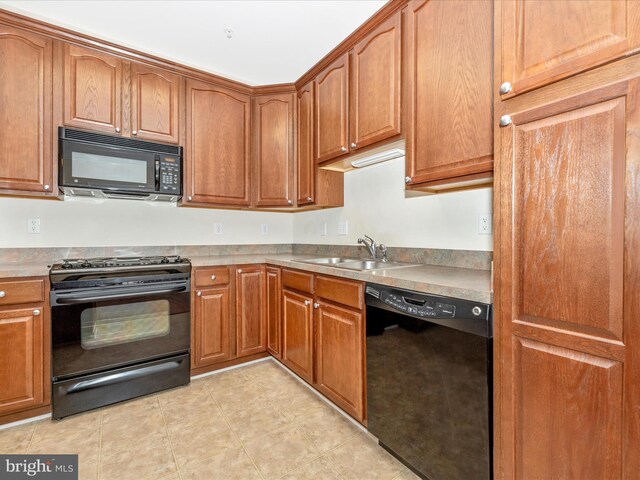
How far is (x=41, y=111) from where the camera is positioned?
2.02m

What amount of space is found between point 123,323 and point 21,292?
0.55m

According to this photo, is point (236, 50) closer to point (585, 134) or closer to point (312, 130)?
point (312, 130)

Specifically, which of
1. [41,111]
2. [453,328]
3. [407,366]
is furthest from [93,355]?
[453,328]

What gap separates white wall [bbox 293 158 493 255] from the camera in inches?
71.0

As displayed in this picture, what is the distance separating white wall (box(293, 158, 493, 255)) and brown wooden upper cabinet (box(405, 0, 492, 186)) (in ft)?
1.16

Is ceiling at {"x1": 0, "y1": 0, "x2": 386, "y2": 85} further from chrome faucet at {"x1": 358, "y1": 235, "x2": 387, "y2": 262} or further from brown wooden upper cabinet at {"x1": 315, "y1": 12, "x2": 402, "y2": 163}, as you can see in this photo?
chrome faucet at {"x1": 358, "y1": 235, "x2": 387, "y2": 262}

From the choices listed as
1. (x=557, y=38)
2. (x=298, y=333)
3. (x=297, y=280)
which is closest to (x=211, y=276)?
(x=297, y=280)

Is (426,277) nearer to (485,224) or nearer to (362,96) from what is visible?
(485,224)

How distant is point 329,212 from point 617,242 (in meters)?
2.16

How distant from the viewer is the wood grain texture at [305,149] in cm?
256

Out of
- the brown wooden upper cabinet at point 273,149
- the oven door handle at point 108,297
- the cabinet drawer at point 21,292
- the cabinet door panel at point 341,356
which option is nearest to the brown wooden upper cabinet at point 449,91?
the cabinet door panel at point 341,356

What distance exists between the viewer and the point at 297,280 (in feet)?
7.25

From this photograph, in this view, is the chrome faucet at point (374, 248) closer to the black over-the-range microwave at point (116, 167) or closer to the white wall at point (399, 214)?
the white wall at point (399, 214)

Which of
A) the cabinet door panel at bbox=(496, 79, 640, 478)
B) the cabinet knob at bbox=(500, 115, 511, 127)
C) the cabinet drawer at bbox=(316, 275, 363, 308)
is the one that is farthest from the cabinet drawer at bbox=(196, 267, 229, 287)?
the cabinet knob at bbox=(500, 115, 511, 127)
